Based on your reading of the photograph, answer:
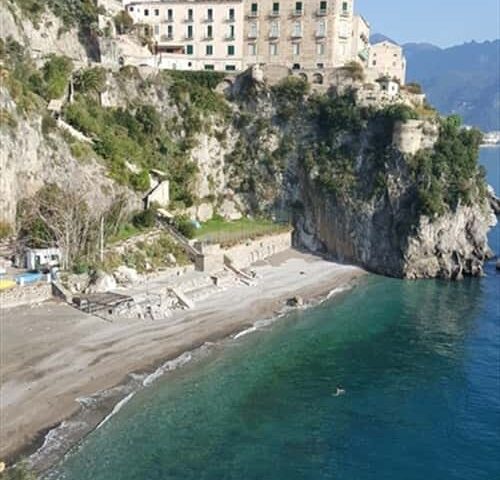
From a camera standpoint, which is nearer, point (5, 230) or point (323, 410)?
point (323, 410)

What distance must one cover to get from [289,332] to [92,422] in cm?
1750

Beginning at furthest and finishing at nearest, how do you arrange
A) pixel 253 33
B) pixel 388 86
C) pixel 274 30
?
pixel 253 33
pixel 274 30
pixel 388 86

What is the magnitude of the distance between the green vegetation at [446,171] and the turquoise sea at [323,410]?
13261mm

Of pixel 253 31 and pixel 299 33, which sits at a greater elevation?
pixel 253 31

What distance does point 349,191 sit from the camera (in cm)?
6138

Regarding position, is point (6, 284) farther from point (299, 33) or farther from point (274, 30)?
point (299, 33)

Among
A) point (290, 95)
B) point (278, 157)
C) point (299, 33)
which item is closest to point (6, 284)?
point (278, 157)

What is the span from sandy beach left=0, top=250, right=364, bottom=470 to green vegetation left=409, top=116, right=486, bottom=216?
14841mm

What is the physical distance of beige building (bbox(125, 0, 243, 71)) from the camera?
68188 mm

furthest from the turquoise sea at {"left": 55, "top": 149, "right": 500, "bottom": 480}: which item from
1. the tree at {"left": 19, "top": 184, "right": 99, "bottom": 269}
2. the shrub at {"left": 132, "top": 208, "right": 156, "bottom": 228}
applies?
the shrub at {"left": 132, "top": 208, "right": 156, "bottom": 228}

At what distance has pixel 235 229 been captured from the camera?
201ft

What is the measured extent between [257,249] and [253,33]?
24480mm

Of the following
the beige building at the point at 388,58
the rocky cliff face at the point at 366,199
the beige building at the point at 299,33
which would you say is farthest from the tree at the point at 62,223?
the beige building at the point at 388,58

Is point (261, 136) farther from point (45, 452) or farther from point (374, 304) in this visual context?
point (45, 452)
